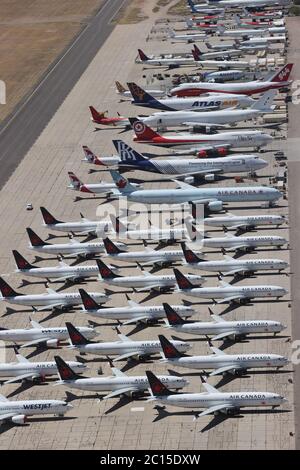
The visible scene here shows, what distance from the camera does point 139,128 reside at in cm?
18088

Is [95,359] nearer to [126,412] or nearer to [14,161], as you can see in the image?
[126,412]

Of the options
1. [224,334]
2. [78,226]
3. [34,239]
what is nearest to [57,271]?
[34,239]

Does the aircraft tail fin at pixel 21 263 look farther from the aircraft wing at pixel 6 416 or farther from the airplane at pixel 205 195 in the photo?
the aircraft wing at pixel 6 416

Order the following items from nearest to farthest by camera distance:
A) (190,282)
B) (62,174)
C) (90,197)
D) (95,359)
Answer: (95,359) < (190,282) < (90,197) < (62,174)

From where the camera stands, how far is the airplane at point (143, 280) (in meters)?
131

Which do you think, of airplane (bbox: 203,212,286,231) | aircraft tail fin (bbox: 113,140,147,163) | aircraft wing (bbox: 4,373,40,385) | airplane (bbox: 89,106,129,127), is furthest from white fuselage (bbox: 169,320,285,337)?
airplane (bbox: 89,106,129,127)

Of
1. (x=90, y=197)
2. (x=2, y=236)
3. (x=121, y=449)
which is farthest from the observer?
(x=90, y=197)

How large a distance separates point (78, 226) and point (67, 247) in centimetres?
664

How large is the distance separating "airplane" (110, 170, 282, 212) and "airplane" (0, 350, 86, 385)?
1836 inches

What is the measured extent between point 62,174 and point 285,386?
76600 mm

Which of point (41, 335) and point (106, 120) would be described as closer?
point (41, 335)

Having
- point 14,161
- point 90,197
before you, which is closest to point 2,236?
point 90,197

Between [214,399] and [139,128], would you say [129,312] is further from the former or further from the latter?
[139,128]

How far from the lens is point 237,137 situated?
579 ft
